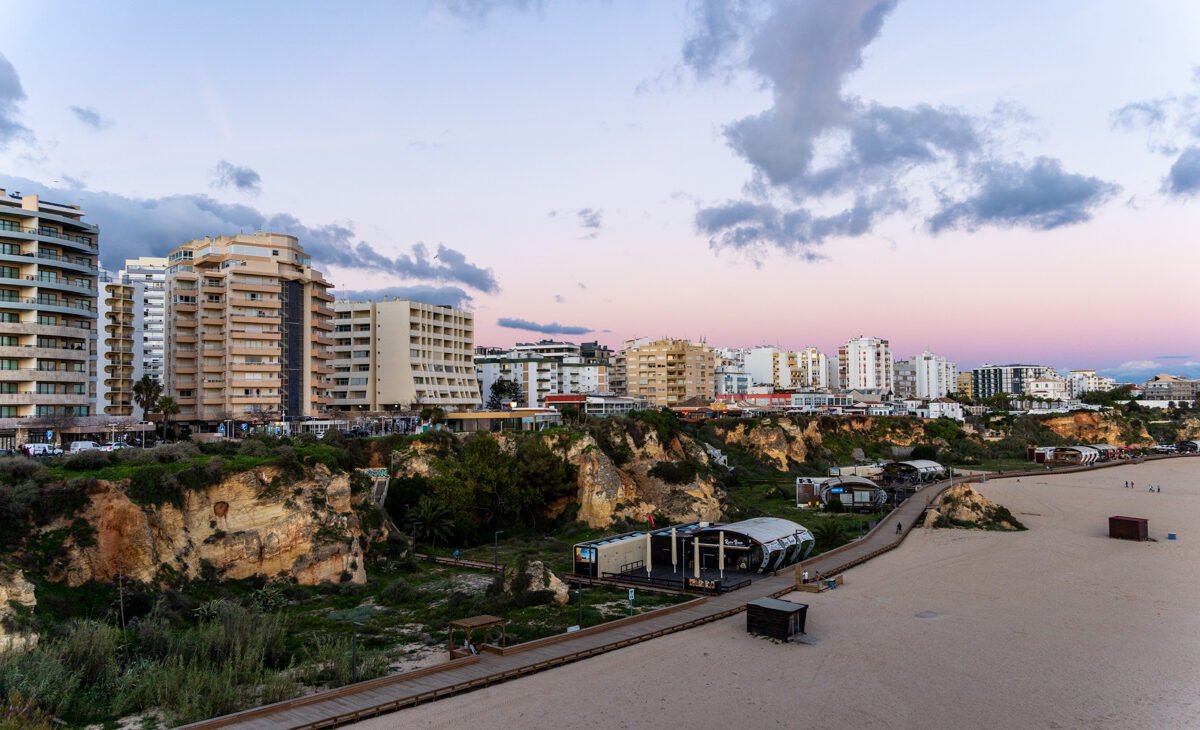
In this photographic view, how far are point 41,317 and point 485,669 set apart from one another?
48.1 metres

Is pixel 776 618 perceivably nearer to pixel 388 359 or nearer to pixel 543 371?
pixel 388 359

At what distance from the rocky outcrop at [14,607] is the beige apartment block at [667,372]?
370 feet

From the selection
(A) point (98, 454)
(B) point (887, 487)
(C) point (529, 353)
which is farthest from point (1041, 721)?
(C) point (529, 353)

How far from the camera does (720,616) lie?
28.8 metres

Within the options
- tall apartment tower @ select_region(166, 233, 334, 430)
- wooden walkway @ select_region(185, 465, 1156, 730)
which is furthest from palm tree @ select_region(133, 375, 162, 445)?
wooden walkway @ select_region(185, 465, 1156, 730)

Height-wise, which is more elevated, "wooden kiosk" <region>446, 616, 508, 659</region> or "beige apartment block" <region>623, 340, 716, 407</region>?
"beige apartment block" <region>623, 340, 716, 407</region>

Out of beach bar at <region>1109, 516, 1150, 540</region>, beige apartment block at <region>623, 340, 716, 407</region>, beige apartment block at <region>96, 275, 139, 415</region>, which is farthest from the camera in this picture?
beige apartment block at <region>623, 340, 716, 407</region>

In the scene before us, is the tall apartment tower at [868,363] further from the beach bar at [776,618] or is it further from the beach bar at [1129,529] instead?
the beach bar at [776,618]

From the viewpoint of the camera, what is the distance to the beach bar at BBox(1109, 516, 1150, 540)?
47125 mm

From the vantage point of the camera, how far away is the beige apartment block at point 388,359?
3652 inches

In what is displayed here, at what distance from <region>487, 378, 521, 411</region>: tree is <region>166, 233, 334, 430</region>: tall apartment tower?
50.2 meters

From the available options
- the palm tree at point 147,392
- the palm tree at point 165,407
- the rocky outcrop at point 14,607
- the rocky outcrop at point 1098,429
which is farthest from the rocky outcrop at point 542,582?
the rocky outcrop at point 1098,429

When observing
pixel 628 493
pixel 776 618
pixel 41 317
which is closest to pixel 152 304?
pixel 41 317

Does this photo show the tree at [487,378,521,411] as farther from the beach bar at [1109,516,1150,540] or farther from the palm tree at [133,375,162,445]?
the beach bar at [1109,516,1150,540]
